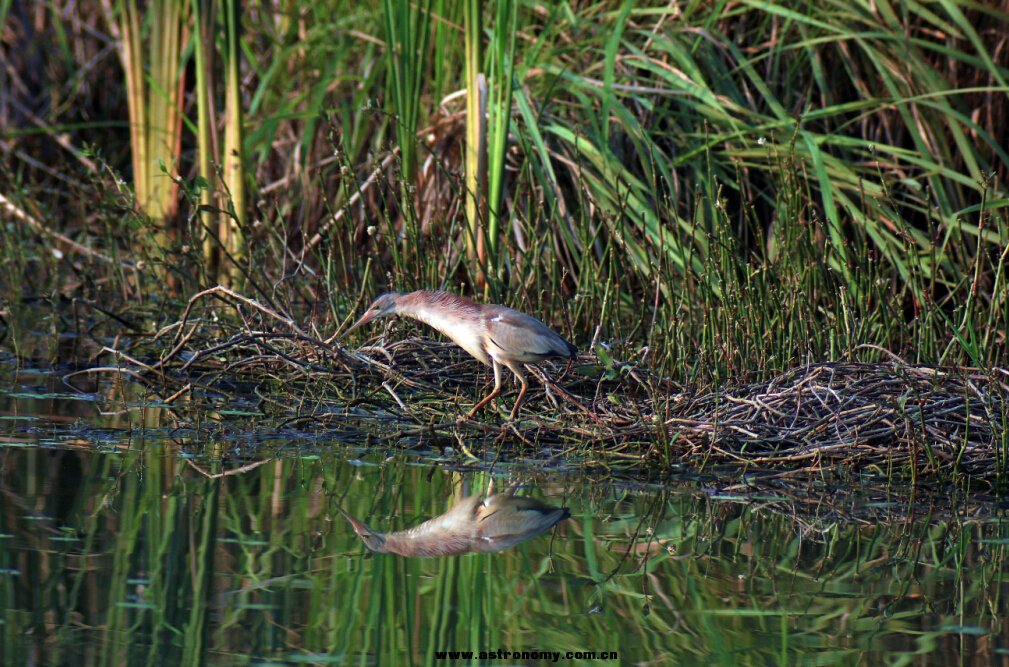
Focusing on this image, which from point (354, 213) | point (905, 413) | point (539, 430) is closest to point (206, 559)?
point (539, 430)

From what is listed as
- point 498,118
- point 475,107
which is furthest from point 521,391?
point 475,107

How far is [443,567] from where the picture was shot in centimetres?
280

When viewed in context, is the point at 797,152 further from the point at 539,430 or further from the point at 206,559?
the point at 206,559

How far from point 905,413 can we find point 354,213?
3731 mm

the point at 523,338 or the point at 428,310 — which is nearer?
the point at 523,338

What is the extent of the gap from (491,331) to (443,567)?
1.30 meters

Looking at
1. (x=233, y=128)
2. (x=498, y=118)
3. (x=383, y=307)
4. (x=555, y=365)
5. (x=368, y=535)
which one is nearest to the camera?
(x=368, y=535)

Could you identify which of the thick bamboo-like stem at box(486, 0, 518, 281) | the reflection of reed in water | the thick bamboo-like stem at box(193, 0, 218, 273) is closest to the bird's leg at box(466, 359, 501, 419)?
the reflection of reed in water

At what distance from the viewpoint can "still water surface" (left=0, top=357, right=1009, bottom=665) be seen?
2379mm

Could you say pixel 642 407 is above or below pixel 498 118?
below

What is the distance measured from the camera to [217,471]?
3.54m

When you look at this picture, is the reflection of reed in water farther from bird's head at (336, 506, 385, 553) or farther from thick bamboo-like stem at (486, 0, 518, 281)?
thick bamboo-like stem at (486, 0, 518, 281)

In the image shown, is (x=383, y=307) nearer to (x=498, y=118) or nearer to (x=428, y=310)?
(x=428, y=310)

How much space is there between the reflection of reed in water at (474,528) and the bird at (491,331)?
0.68 meters
